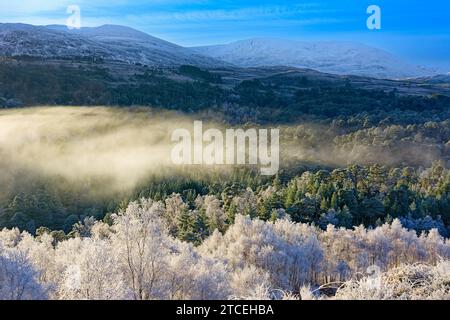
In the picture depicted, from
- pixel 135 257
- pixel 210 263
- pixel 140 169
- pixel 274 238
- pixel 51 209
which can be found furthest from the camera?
pixel 140 169

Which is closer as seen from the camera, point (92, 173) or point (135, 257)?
point (135, 257)

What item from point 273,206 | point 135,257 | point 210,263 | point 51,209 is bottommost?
point 51,209

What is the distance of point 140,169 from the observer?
176000 mm

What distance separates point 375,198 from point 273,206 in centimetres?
A: 2394

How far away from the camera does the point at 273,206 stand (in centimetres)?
9775

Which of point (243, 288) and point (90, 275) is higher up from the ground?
point (90, 275)

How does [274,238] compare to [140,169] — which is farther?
[140,169]

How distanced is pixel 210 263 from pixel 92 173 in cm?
13977
